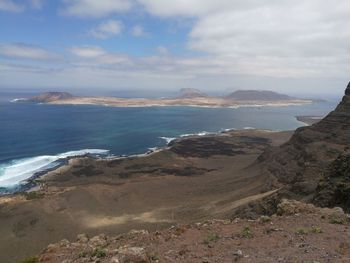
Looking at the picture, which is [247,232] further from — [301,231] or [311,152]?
[311,152]

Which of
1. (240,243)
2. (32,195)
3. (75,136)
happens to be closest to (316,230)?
(240,243)

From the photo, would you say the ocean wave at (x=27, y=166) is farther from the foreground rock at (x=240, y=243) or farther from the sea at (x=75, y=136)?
the foreground rock at (x=240, y=243)

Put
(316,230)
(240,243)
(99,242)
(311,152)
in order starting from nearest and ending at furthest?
(240,243) → (316,230) → (99,242) → (311,152)

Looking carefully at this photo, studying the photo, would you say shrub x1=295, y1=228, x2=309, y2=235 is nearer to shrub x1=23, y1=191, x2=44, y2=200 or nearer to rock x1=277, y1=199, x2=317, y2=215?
rock x1=277, y1=199, x2=317, y2=215

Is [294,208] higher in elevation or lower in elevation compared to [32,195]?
higher

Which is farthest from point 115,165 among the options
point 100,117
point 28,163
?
point 100,117

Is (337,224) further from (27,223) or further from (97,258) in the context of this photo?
(27,223)
